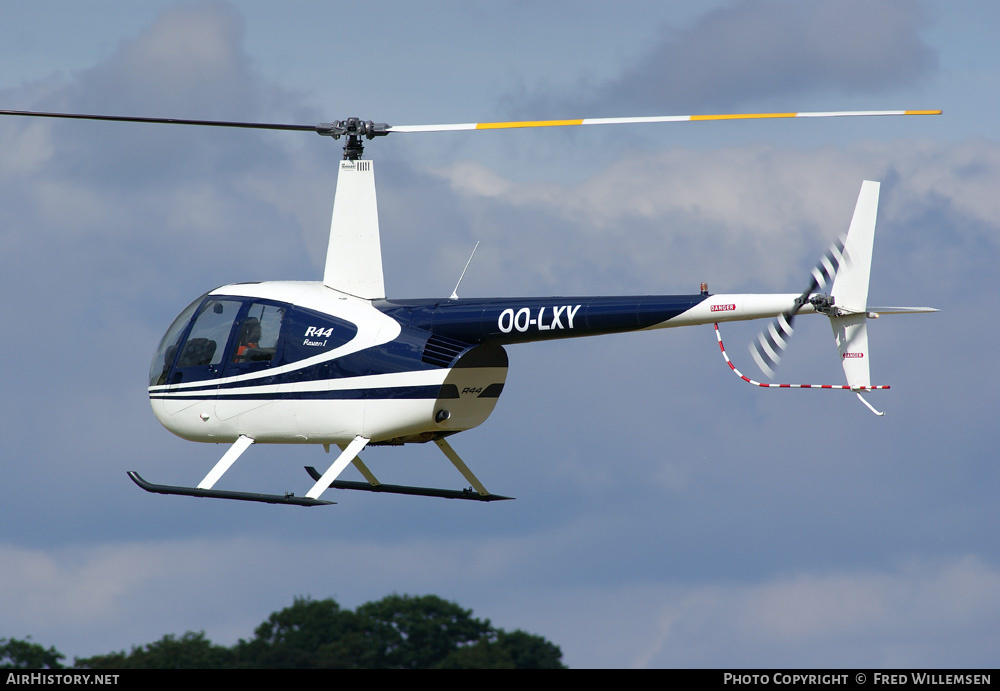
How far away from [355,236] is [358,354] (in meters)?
2.74

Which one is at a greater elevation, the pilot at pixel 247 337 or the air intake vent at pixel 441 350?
the pilot at pixel 247 337

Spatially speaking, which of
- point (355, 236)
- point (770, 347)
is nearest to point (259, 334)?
point (355, 236)

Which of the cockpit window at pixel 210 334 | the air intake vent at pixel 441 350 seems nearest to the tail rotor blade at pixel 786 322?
the air intake vent at pixel 441 350

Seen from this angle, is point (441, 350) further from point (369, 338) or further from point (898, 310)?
point (898, 310)

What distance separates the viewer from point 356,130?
27.4 m

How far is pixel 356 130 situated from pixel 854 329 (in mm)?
9559

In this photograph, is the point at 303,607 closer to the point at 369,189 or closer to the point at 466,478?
the point at 466,478

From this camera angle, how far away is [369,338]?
2578cm

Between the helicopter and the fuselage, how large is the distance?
24 mm

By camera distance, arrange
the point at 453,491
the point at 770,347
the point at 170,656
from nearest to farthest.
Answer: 1. the point at 770,347
2. the point at 453,491
3. the point at 170,656

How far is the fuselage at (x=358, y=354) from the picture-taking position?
2491 cm

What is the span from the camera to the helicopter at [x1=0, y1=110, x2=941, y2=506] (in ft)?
77.5

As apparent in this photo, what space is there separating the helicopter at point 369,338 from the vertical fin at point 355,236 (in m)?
0.02

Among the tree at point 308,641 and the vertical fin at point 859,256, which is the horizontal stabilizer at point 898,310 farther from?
the tree at point 308,641
